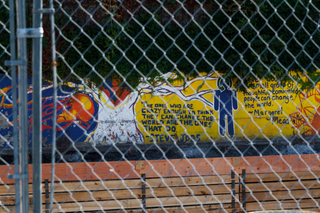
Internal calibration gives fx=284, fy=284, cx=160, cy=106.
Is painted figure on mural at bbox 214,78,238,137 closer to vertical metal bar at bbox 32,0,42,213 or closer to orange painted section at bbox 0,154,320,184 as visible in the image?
orange painted section at bbox 0,154,320,184

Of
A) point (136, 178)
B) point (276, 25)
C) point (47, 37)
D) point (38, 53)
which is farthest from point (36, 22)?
point (276, 25)

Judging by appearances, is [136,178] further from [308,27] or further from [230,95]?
[308,27]

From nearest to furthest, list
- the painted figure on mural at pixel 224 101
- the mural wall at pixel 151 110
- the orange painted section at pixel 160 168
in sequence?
the orange painted section at pixel 160 168, the mural wall at pixel 151 110, the painted figure on mural at pixel 224 101

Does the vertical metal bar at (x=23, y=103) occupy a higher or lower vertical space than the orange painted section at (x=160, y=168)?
higher

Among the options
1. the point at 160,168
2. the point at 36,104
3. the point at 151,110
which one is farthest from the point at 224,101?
the point at 36,104

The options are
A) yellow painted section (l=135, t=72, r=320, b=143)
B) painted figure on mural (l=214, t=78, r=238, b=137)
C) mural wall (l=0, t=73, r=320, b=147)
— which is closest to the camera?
mural wall (l=0, t=73, r=320, b=147)

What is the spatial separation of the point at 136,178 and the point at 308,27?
583 centimetres

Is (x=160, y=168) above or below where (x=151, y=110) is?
below

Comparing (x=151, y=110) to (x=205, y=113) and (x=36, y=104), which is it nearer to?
(x=205, y=113)

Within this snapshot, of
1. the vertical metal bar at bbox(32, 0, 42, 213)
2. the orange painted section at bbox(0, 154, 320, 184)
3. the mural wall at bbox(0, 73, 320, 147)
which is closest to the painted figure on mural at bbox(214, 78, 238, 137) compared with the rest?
the mural wall at bbox(0, 73, 320, 147)

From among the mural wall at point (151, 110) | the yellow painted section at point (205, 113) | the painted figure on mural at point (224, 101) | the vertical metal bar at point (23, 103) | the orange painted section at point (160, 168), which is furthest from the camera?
the painted figure on mural at point (224, 101)

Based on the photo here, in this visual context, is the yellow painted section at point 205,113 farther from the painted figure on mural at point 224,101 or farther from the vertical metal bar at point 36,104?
the vertical metal bar at point 36,104

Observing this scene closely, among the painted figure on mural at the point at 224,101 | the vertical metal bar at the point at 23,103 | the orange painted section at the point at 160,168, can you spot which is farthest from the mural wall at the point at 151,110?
the vertical metal bar at the point at 23,103

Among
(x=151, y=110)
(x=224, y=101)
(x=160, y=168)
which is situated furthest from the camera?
(x=224, y=101)
